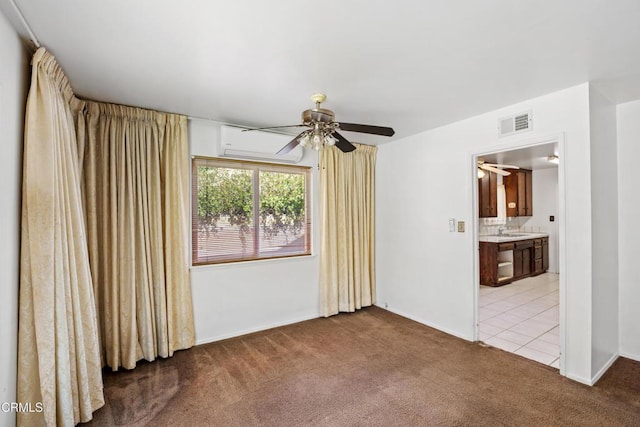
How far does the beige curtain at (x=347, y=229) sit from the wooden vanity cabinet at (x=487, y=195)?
8.21 ft

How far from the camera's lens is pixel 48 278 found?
1.76 meters

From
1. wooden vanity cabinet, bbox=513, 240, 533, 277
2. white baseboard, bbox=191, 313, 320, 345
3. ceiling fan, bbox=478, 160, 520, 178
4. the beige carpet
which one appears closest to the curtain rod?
the beige carpet

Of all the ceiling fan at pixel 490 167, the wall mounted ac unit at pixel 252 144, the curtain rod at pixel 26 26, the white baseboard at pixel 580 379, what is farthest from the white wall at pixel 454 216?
the curtain rod at pixel 26 26

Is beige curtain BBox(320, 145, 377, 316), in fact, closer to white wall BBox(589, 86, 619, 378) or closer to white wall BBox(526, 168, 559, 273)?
white wall BBox(589, 86, 619, 378)

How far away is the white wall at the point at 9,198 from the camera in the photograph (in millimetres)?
1549

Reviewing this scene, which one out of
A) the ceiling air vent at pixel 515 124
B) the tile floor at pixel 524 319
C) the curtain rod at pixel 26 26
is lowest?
the tile floor at pixel 524 319

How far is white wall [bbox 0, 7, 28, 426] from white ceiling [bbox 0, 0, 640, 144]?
0.20 meters

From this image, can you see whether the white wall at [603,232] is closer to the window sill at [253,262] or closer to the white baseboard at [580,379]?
the white baseboard at [580,379]

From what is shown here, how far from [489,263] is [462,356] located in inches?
121

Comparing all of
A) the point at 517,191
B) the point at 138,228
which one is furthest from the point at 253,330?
the point at 517,191

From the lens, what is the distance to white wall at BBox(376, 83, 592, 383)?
2.42 meters

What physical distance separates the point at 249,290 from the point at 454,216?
251 cm

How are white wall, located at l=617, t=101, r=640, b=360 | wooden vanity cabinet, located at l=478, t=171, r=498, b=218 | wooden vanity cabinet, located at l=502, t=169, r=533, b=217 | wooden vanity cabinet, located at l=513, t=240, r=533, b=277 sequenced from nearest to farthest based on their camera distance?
1. white wall, located at l=617, t=101, r=640, b=360
2. wooden vanity cabinet, located at l=478, t=171, r=498, b=218
3. wooden vanity cabinet, located at l=513, t=240, r=533, b=277
4. wooden vanity cabinet, located at l=502, t=169, r=533, b=217

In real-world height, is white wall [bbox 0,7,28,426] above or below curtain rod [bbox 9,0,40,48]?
below
